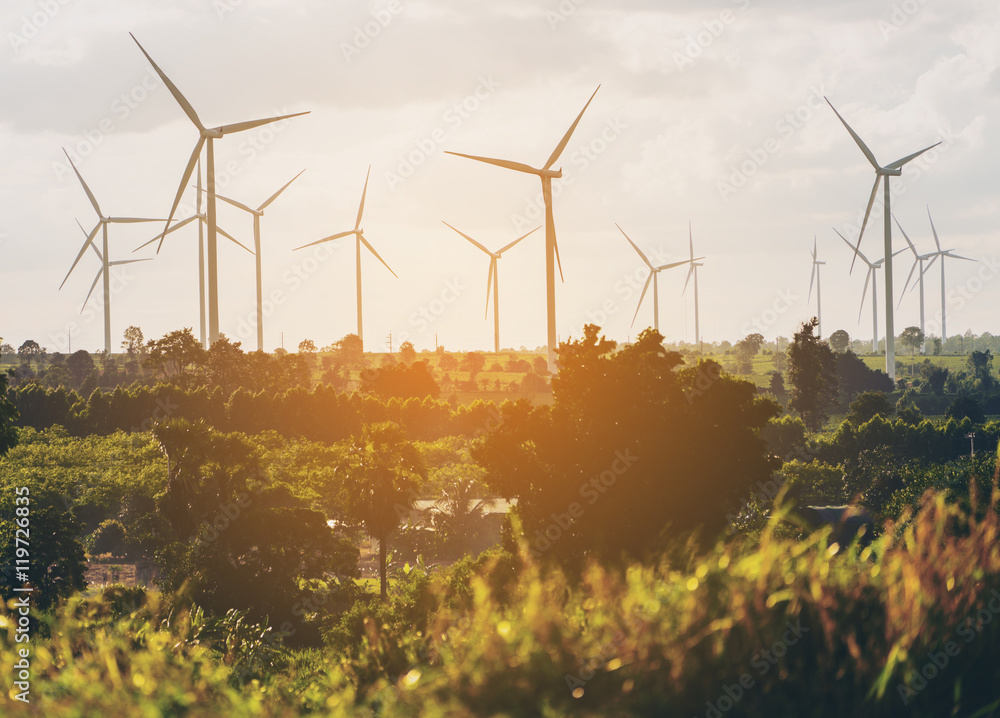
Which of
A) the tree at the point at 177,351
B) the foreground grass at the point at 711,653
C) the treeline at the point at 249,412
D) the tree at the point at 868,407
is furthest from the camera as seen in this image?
the tree at the point at 177,351

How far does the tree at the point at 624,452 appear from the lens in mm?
38219

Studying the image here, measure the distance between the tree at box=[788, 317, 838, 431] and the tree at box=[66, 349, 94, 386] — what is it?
161 m

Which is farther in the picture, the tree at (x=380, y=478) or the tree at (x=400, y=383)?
the tree at (x=400, y=383)

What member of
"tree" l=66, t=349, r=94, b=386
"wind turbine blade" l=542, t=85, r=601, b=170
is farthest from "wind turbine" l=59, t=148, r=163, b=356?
"wind turbine blade" l=542, t=85, r=601, b=170

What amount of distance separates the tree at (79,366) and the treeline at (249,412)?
8812cm

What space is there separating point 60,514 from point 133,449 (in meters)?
51.6

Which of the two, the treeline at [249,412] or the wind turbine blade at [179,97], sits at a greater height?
the wind turbine blade at [179,97]

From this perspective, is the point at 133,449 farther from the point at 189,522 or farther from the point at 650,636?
the point at 650,636

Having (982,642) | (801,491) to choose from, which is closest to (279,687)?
(982,642)

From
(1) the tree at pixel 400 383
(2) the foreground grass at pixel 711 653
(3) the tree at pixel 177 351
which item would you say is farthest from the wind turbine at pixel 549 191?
(2) the foreground grass at pixel 711 653

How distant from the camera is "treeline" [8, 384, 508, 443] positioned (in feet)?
345

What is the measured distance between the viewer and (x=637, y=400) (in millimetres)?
40188

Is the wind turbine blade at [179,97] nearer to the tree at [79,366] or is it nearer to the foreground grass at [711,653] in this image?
the foreground grass at [711,653]

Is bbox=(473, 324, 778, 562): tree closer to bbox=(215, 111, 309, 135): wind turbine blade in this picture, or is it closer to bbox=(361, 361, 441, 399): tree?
bbox=(215, 111, 309, 135): wind turbine blade
